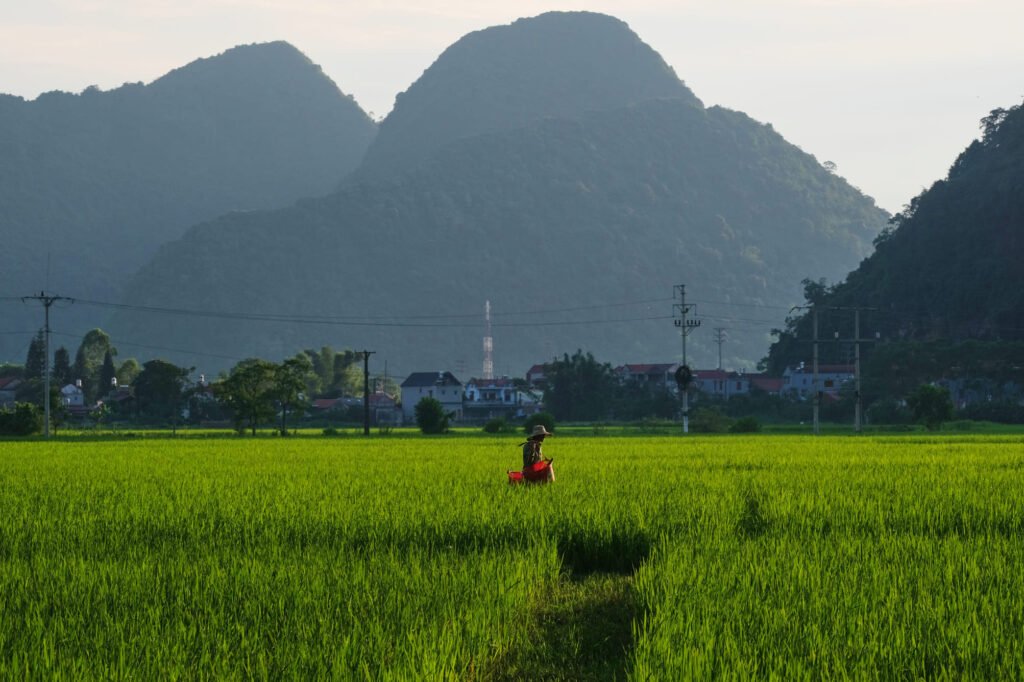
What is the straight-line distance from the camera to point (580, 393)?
283 ft

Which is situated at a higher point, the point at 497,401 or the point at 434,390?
the point at 434,390

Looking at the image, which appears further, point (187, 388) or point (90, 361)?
point (90, 361)

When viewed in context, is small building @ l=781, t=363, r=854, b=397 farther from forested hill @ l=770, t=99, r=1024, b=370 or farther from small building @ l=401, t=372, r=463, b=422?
small building @ l=401, t=372, r=463, b=422

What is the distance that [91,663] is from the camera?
5.82m

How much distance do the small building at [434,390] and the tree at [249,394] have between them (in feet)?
177

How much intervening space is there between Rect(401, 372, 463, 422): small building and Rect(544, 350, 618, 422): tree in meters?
30.5

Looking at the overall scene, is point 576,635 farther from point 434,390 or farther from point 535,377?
point 535,377

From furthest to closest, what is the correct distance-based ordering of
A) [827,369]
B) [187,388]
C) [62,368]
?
[62,368] → [827,369] → [187,388]

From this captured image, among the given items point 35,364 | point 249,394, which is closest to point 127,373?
point 35,364

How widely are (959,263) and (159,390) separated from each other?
61272 mm

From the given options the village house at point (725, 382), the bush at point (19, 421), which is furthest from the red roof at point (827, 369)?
the bush at point (19, 421)

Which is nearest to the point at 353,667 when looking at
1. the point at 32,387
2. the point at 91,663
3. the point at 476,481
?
the point at 91,663

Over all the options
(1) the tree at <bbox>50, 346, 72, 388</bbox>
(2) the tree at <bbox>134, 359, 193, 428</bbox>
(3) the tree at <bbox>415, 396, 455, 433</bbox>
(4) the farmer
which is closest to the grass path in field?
(4) the farmer

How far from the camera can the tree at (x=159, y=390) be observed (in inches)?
3371
